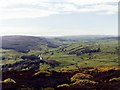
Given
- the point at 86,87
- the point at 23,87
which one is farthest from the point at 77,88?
the point at 23,87

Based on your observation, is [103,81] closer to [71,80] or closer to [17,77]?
[71,80]

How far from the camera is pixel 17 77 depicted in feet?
155

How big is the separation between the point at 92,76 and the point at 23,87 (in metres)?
13.2

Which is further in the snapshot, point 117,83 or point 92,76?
point 92,76

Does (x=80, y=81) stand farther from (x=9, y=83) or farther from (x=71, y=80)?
(x=9, y=83)

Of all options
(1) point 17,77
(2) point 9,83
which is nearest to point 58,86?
(2) point 9,83

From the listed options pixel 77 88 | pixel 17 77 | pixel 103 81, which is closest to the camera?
pixel 77 88

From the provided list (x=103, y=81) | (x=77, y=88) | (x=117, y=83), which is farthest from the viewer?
(x=103, y=81)

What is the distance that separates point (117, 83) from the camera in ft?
130

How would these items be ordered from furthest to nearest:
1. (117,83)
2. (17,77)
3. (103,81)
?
(17,77) → (103,81) → (117,83)

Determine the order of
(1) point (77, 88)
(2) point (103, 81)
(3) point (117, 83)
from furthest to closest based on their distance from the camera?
(2) point (103, 81) → (3) point (117, 83) → (1) point (77, 88)

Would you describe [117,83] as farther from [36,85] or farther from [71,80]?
[36,85]

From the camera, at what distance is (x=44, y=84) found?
4150 cm

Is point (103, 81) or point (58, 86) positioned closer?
point (58, 86)
